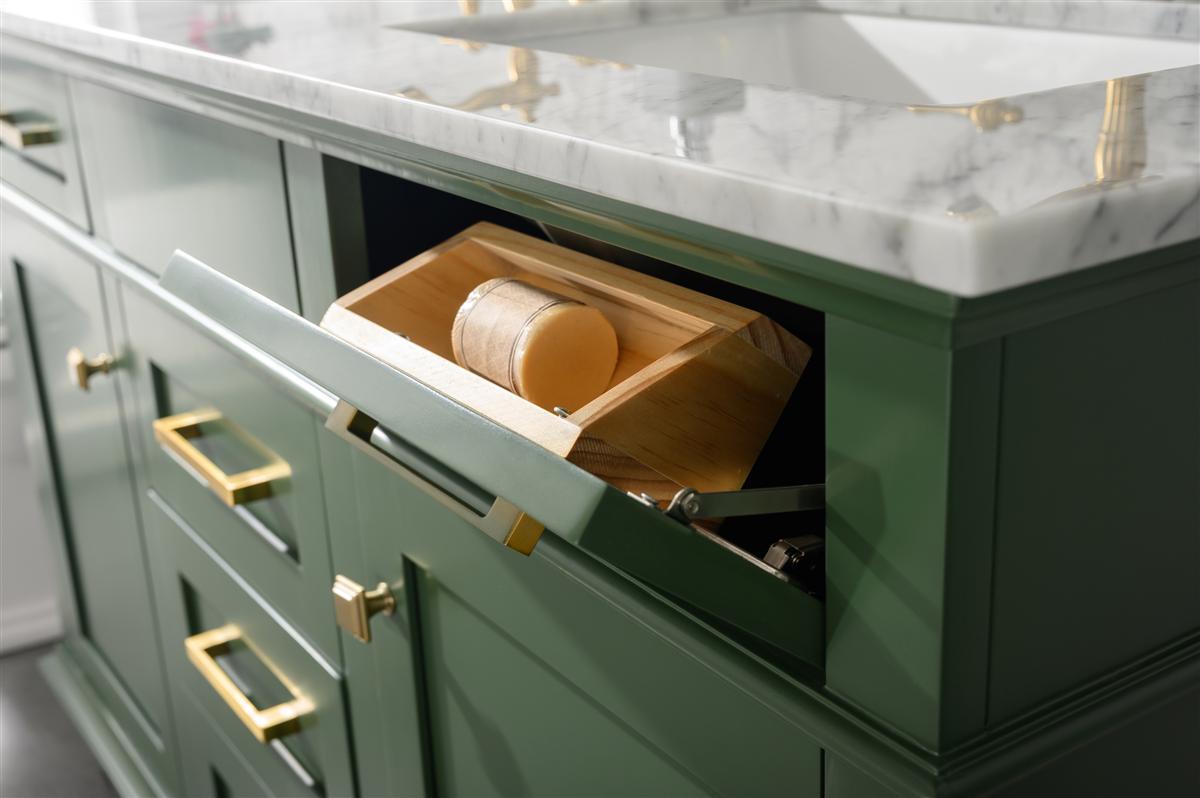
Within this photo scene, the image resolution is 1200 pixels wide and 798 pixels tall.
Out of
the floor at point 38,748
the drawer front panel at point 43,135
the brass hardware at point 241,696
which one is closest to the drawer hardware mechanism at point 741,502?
the brass hardware at point 241,696

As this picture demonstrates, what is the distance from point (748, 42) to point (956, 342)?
701 mm

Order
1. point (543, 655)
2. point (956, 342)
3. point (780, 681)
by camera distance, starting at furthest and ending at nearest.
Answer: point (543, 655)
point (780, 681)
point (956, 342)

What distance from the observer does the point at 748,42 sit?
103cm

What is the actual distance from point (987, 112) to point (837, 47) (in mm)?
572

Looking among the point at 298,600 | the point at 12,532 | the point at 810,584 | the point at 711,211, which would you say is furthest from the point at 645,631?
the point at 12,532

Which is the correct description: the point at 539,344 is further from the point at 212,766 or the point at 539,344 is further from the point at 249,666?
the point at 212,766

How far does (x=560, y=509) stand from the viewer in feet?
1.43

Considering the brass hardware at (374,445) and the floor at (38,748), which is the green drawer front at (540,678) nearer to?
the brass hardware at (374,445)

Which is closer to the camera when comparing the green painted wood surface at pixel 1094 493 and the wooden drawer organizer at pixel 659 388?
the green painted wood surface at pixel 1094 493

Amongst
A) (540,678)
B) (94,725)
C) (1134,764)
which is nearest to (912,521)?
(1134,764)

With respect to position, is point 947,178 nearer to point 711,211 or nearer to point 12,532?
point 711,211

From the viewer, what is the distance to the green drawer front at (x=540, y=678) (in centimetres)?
56

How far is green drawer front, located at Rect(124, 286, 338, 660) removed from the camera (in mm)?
900

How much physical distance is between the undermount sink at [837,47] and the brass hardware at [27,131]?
0.47m
